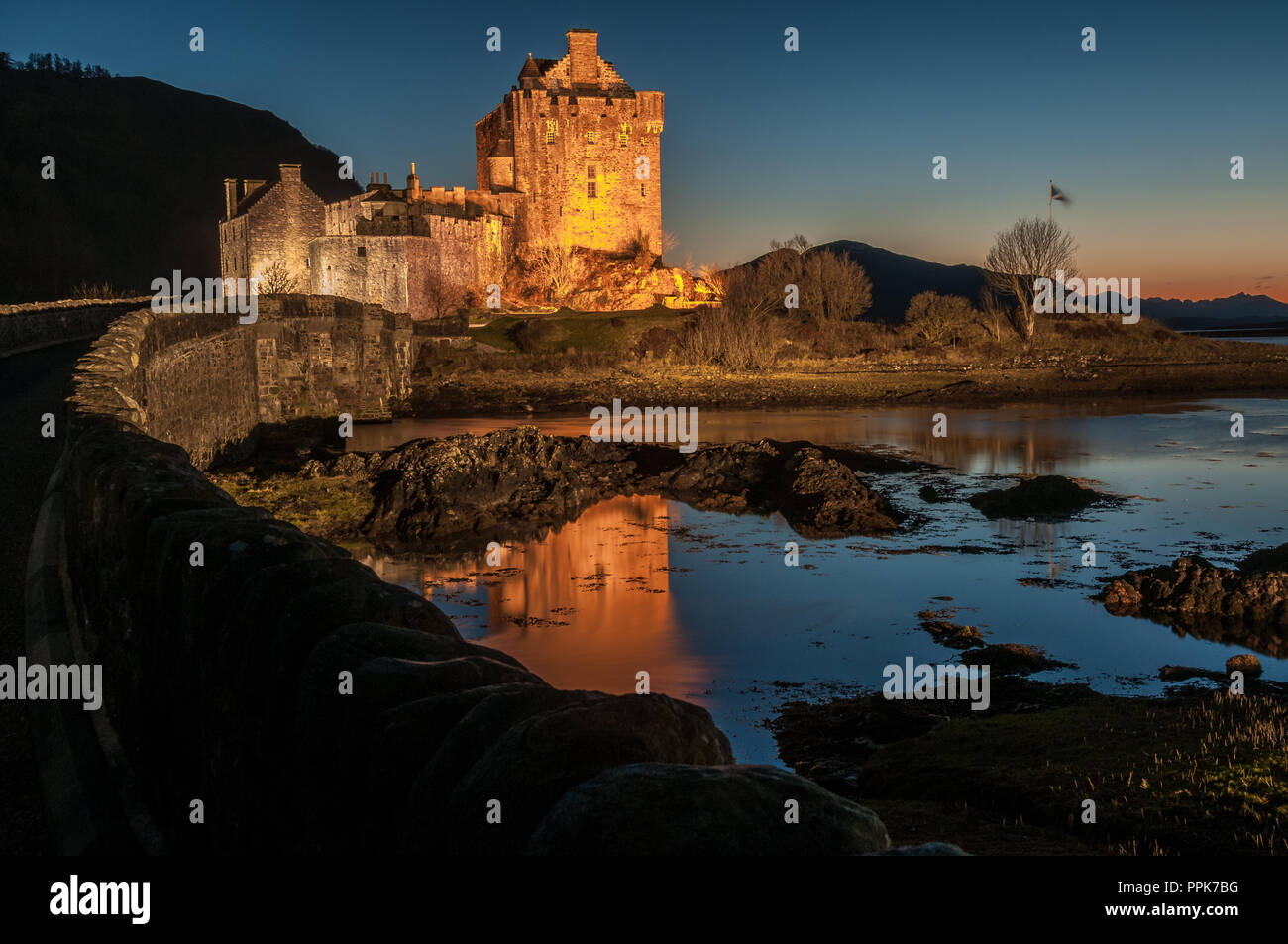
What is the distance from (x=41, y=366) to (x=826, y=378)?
41.9 metres

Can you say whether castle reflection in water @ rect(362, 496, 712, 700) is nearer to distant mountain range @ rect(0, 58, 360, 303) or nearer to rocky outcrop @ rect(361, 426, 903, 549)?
rocky outcrop @ rect(361, 426, 903, 549)

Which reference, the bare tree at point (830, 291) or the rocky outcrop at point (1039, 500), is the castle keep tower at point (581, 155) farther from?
the rocky outcrop at point (1039, 500)

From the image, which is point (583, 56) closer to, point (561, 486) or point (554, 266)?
point (554, 266)

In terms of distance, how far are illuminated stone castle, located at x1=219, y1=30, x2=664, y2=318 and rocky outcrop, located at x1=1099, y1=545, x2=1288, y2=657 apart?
53.9 meters

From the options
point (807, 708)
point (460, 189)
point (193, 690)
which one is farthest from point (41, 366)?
point (460, 189)

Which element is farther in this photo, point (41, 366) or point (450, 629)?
point (41, 366)

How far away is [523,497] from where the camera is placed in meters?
26.4

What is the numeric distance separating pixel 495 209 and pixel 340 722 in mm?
77256

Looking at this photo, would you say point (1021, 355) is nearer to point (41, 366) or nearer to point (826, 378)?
point (826, 378)

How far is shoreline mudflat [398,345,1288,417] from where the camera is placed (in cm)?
5178

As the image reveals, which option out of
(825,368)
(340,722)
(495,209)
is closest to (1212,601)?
(340,722)

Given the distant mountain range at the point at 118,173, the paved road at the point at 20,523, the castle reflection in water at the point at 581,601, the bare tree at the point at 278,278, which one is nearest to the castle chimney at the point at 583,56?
the bare tree at the point at 278,278
